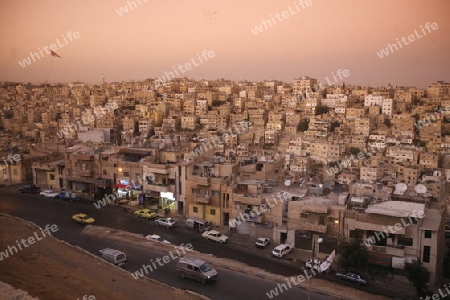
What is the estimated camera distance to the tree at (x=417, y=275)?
1198cm

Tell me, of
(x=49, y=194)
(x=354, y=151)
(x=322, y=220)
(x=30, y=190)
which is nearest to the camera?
(x=322, y=220)

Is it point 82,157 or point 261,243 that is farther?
point 82,157

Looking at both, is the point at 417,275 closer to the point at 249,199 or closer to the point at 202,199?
the point at 249,199

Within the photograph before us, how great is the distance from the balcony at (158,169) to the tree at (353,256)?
351 inches

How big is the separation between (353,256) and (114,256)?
724cm

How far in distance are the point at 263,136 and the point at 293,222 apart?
3839 centimetres

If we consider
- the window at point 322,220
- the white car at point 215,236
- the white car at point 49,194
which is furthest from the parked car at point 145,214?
the window at point 322,220

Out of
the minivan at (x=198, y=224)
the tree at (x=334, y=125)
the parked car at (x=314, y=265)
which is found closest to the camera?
the parked car at (x=314, y=265)

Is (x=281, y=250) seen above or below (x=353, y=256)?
below

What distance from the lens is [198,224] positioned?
55.2 ft

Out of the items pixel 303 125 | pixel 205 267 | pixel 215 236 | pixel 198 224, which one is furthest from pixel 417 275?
pixel 303 125

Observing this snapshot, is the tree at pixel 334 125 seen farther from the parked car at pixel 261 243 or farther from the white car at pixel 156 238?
the white car at pixel 156 238

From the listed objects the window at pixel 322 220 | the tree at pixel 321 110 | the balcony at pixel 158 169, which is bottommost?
the window at pixel 322 220

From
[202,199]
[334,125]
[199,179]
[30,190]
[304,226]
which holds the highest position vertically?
[334,125]
